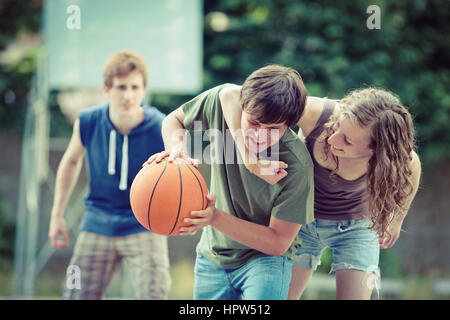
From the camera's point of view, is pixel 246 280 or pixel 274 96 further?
pixel 246 280

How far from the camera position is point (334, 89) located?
7238mm

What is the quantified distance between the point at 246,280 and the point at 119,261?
1183 millimetres

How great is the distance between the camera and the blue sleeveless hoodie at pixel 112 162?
11.5 ft

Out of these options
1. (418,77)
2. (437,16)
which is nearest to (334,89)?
(418,77)

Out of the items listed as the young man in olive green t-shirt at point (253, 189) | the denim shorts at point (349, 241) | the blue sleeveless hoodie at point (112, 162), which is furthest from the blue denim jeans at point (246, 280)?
the blue sleeveless hoodie at point (112, 162)

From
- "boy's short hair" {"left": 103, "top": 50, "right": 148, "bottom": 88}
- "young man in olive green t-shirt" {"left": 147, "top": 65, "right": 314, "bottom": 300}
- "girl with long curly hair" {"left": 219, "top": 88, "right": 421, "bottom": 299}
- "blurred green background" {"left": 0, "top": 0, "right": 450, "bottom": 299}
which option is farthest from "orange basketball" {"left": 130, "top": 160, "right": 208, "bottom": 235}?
"blurred green background" {"left": 0, "top": 0, "right": 450, "bottom": 299}

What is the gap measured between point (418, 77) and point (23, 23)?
5.51 m

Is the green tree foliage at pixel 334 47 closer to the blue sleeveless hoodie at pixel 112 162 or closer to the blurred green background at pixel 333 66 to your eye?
the blurred green background at pixel 333 66

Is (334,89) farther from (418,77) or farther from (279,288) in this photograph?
(279,288)

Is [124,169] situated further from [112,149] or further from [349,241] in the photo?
[349,241]

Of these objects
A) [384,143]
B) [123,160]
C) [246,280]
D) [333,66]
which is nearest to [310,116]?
[384,143]

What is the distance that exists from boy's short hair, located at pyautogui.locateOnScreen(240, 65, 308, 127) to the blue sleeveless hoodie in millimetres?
1095

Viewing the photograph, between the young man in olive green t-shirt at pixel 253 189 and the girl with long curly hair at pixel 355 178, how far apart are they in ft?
0.24

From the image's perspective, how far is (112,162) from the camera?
3.58 meters
